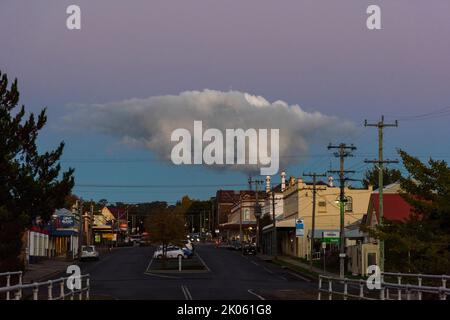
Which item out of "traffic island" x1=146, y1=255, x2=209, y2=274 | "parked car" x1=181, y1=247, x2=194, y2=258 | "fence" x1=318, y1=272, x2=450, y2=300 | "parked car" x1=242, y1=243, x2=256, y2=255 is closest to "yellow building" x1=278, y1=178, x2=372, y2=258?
→ "parked car" x1=242, y1=243, x2=256, y2=255

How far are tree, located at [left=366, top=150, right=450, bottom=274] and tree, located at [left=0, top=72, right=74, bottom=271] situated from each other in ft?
53.8

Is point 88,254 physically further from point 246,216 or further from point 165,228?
point 246,216

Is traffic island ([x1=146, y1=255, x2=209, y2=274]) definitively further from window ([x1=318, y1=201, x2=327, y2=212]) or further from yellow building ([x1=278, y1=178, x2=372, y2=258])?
window ([x1=318, y1=201, x2=327, y2=212])

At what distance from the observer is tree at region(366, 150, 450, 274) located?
3231cm

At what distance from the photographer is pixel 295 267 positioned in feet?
239

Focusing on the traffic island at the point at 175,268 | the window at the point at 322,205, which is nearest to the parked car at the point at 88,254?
the traffic island at the point at 175,268

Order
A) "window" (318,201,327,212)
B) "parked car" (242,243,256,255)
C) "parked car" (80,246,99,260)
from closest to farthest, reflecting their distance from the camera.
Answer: "parked car" (80,246,99,260) < "window" (318,201,327,212) < "parked car" (242,243,256,255)

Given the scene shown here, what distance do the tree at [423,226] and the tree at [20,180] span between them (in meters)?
16.4

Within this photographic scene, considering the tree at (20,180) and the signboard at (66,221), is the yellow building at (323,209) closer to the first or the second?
the signboard at (66,221)

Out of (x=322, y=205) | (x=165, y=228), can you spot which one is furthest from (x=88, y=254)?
(x=322, y=205)
